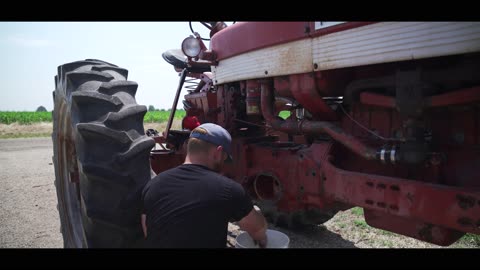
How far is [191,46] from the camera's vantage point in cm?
341

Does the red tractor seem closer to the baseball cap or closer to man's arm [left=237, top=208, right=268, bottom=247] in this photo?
the baseball cap

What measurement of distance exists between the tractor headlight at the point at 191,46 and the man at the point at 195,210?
1814 millimetres

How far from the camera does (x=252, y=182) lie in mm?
3133

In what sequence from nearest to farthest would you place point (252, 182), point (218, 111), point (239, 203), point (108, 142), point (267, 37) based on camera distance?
1. point (239, 203)
2. point (108, 142)
3. point (267, 37)
4. point (252, 182)
5. point (218, 111)

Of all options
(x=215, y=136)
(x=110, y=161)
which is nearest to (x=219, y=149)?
(x=215, y=136)

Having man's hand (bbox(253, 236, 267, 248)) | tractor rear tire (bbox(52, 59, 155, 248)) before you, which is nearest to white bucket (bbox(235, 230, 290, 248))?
man's hand (bbox(253, 236, 267, 248))

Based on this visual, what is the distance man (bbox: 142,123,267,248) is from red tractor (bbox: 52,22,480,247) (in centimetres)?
58

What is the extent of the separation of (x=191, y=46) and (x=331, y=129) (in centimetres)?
165

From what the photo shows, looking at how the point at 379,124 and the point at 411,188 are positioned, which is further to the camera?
the point at 379,124

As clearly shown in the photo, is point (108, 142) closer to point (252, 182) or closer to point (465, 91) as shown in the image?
point (252, 182)

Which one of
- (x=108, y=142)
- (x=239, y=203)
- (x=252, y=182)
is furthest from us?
(x=252, y=182)

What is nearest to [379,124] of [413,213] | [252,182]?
[413,213]

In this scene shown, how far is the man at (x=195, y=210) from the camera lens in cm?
164
